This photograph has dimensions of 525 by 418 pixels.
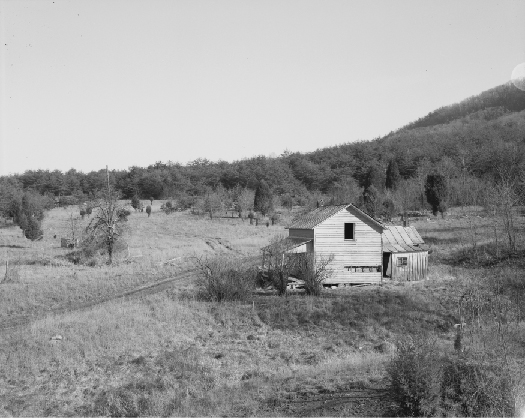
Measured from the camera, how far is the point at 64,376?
14531 millimetres

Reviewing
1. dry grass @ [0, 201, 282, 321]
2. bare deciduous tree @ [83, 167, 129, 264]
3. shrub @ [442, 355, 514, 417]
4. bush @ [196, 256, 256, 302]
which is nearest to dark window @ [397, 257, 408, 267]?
bush @ [196, 256, 256, 302]

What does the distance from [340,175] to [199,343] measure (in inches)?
3082

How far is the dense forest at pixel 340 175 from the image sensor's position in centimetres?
6856

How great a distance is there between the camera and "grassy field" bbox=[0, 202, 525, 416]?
1253cm

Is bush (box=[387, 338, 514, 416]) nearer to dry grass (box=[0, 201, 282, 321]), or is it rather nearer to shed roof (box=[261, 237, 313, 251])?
shed roof (box=[261, 237, 313, 251])

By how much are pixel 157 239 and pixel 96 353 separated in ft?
101

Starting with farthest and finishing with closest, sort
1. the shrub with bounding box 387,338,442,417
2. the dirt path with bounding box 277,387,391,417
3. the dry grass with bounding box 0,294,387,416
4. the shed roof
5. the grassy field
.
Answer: the shed roof
the dry grass with bounding box 0,294,387,416
the grassy field
the dirt path with bounding box 277,387,391,417
the shrub with bounding box 387,338,442,417

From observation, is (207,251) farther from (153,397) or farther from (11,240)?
(153,397)

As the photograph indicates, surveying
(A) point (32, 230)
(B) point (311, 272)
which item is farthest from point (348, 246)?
(A) point (32, 230)

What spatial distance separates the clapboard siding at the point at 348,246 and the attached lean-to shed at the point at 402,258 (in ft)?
4.28

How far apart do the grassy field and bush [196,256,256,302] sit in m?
0.82

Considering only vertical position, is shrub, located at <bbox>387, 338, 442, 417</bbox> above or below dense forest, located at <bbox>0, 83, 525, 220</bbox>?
below

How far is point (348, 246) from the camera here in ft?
99.9

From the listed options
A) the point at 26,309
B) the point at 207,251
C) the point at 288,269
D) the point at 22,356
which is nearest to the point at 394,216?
the point at 207,251
